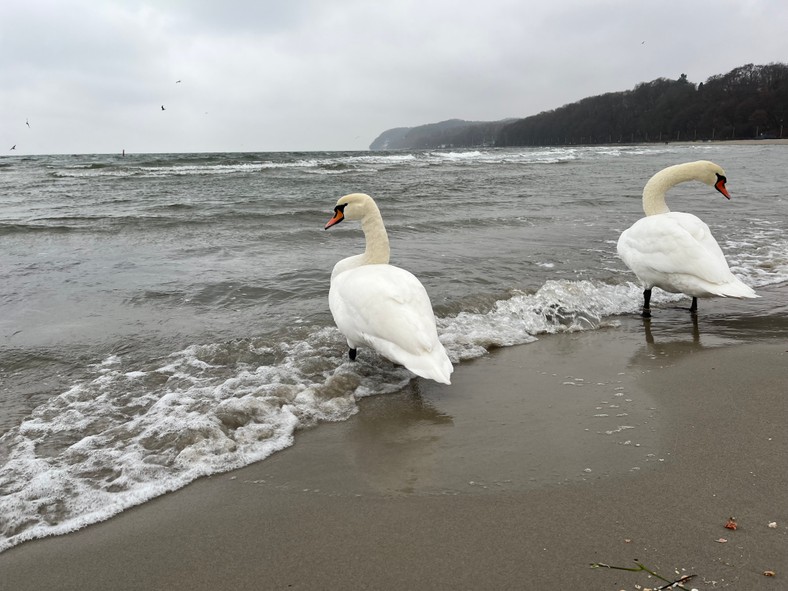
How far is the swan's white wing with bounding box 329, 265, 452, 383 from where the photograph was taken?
356 centimetres

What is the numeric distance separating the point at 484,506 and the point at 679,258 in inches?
143

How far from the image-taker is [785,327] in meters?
5.03

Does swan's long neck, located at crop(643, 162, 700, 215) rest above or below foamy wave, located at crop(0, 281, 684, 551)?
above

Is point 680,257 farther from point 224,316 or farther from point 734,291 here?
point 224,316

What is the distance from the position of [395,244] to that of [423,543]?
7142 millimetres

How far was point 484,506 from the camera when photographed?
2457 mm

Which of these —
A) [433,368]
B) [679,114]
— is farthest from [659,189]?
[679,114]

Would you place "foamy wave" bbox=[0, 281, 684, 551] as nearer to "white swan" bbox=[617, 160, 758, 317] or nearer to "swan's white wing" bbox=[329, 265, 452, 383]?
"swan's white wing" bbox=[329, 265, 452, 383]

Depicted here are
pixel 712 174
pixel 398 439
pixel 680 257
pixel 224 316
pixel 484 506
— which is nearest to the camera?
pixel 484 506

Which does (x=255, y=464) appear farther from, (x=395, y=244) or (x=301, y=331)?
(x=395, y=244)

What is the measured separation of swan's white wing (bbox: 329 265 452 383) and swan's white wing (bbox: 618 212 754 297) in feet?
8.25

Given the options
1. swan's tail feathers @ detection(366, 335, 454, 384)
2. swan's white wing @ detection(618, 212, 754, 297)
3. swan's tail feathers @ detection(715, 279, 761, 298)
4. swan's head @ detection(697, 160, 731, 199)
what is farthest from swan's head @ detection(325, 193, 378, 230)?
swan's head @ detection(697, 160, 731, 199)

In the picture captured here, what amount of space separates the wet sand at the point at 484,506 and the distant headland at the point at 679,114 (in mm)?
Answer: 112963

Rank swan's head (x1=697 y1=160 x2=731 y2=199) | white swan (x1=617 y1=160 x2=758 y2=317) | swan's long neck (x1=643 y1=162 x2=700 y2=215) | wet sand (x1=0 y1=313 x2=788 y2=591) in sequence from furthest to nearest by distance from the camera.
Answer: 1. swan's head (x1=697 y1=160 x2=731 y2=199)
2. swan's long neck (x1=643 y1=162 x2=700 y2=215)
3. white swan (x1=617 y1=160 x2=758 y2=317)
4. wet sand (x1=0 y1=313 x2=788 y2=591)
